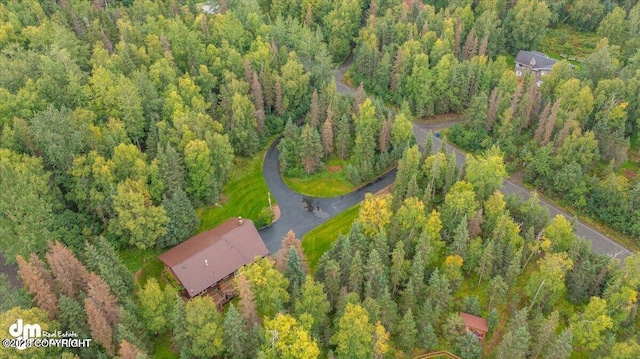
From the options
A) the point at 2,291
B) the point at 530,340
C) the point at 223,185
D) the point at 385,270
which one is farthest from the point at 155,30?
the point at 530,340

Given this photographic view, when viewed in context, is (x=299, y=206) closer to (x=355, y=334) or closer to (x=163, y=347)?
(x=163, y=347)

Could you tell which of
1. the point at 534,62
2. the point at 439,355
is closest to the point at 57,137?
the point at 439,355

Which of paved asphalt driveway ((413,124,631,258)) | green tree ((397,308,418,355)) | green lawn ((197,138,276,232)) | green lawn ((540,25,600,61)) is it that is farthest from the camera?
green lawn ((540,25,600,61))

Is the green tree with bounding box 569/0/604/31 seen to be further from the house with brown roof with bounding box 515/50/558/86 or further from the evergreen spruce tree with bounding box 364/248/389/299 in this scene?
the evergreen spruce tree with bounding box 364/248/389/299

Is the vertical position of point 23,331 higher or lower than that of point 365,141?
lower

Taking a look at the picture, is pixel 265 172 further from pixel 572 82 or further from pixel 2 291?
pixel 572 82

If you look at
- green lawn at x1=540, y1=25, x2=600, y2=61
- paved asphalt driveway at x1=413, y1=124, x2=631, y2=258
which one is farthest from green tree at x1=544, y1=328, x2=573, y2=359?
green lawn at x1=540, y1=25, x2=600, y2=61
